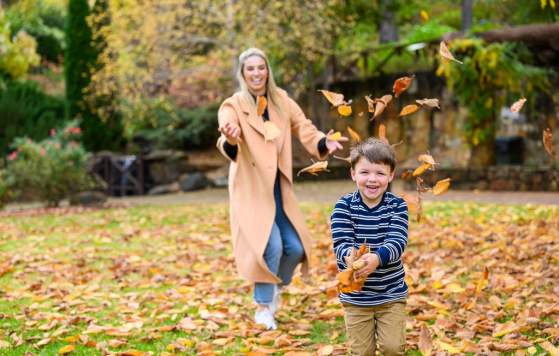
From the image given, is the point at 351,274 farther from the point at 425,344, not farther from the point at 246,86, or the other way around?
the point at 246,86

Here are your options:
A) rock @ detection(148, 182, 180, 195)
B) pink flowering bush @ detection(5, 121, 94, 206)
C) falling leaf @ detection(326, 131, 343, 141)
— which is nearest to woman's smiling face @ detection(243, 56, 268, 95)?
falling leaf @ detection(326, 131, 343, 141)

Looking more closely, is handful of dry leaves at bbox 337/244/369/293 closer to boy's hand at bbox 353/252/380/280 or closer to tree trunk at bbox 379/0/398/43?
boy's hand at bbox 353/252/380/280

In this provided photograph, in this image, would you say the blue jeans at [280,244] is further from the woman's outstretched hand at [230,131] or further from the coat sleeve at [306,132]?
the woman's outstretched hand at [230,131]

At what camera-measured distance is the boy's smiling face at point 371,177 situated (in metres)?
3.37

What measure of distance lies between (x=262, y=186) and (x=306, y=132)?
1.73 feet

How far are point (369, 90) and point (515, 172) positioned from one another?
24.9 feet

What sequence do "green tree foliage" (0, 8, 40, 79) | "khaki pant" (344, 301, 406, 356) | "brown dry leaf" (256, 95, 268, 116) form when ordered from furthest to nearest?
"green tree foliage" (0, 8, 40, 79) < "brown dry leaf" (256, 95, 268, 116) < "khaki pant" (344, 301, 406, 356)

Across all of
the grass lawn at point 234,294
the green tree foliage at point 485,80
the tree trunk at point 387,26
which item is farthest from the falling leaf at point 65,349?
the tree trunk at point 387,26

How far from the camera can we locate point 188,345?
4.59 metres

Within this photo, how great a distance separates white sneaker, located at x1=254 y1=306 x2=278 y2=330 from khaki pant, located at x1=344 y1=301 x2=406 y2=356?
1.52 m

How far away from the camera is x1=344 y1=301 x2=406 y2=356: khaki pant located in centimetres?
347

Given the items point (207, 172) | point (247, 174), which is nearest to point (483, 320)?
point (247, 174)

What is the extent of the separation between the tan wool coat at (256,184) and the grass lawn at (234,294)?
51 cm

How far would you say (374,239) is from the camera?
11.3 feet
